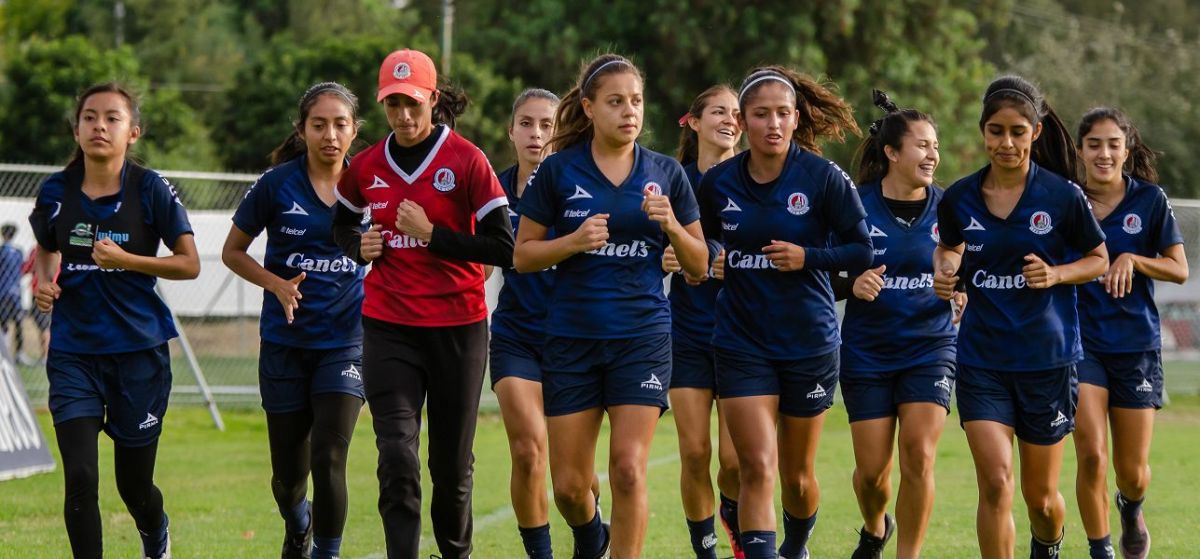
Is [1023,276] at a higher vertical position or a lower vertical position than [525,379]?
higher

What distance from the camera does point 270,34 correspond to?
66188 millimetres

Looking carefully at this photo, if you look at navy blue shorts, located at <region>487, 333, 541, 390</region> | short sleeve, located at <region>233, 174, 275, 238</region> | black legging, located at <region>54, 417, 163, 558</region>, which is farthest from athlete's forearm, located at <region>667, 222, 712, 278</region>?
black legging, located at <region>54, 417, 163, 558</region>

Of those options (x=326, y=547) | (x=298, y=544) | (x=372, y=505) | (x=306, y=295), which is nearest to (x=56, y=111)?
(x=372, y=505)

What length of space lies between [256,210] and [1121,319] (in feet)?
14.6

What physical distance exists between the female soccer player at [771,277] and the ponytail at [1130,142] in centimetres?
201

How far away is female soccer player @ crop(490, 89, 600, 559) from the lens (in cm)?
759

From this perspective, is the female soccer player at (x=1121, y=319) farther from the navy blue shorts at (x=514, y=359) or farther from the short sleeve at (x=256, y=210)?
the short sleeve at (x=256, y=210)

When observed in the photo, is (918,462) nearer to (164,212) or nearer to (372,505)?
(164,212)

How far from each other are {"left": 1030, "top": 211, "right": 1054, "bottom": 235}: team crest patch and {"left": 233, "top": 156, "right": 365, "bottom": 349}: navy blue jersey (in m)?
3.17

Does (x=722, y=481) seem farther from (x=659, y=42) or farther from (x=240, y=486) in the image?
(x=659, y=42)

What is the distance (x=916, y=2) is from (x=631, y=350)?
29.1 metres

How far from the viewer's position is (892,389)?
786 cm

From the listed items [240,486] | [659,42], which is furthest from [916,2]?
[240,486]

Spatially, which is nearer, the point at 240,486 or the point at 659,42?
the point at 240,486
